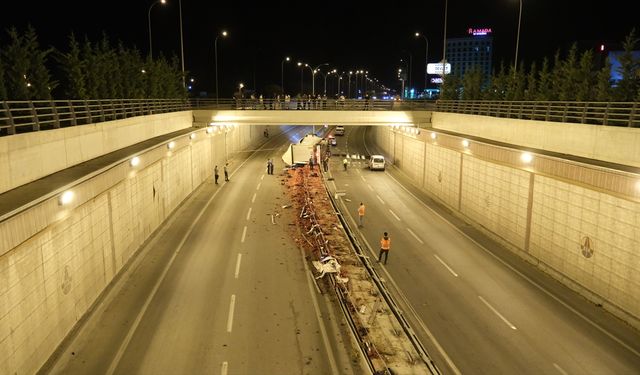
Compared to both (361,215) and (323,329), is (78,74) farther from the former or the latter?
(323,329)

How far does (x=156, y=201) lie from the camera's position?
25.6m

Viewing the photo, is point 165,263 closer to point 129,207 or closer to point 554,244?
point 129,207

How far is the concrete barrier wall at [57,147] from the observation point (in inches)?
585

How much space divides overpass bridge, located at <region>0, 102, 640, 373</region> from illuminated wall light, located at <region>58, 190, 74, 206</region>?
0.21 feet

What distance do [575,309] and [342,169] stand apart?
3414 centimetres

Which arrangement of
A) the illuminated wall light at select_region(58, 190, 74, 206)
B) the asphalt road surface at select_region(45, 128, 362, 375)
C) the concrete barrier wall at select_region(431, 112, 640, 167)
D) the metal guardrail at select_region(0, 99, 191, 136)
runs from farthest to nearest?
the concrete barrier wall at select_region(431, 112, 640, 167)
the metal guardrail at select_region(0, 99, 191, 136)
the illuminated wall light at select_region(58, 190, 74, 206)
the asphalt road surface at select_region(45, 128, 362, 375)

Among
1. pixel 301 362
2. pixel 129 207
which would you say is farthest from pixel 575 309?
pixel 129 207

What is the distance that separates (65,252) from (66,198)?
1610 millimetres

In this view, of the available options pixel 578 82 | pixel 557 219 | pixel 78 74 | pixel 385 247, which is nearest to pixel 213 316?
pixel 385 247

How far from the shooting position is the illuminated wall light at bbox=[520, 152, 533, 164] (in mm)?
21845

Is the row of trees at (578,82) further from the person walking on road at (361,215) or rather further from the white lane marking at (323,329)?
the white lane marking at (323,329)

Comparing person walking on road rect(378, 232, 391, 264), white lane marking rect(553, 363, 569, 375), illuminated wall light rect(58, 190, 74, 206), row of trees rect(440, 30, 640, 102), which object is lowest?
white lane marking rect(553, 363, 569, 375)

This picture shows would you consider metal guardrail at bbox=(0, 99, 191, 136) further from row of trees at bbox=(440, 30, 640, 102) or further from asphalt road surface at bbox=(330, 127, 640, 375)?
row of trees at bbox=(440, 30, 640, 102)

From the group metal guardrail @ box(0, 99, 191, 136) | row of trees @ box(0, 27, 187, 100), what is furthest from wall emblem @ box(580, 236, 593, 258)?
row of trees @ box(0, 27, 187, 100)
